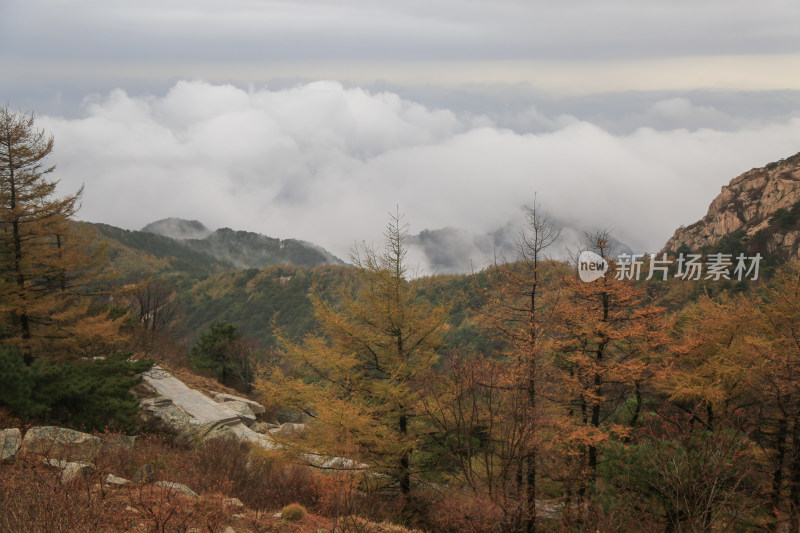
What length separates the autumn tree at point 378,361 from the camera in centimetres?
1107

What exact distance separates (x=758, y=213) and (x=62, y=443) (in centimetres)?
9081

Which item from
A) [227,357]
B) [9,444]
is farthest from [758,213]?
[9,444]

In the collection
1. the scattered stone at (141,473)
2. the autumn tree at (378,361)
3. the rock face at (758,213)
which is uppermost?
the rock face at (758,213)

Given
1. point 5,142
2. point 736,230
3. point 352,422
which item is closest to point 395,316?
point 352,422

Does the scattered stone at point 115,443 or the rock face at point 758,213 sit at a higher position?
the rock face at point 758,213

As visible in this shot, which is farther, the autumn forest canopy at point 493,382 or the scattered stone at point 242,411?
the scattered stone at point 242,411

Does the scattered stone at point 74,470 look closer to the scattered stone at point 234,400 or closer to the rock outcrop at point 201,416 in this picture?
the rock outcrop at point 201,416

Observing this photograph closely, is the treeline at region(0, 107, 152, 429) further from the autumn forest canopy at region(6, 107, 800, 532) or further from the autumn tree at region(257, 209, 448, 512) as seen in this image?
the autumn tree at region(257, 209, 448, 512)

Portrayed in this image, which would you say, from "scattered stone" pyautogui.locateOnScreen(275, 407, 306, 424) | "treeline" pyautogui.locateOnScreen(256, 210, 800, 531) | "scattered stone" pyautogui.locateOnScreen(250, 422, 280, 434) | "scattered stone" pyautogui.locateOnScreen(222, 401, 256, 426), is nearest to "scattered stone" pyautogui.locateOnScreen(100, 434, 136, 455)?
"treeline" pyautogui.locateOnScreen(256, 210, 800, 531)

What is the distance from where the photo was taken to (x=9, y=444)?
882cm

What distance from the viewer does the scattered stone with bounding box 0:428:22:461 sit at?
862cm

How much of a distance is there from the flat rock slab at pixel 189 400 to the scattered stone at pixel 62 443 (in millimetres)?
7014

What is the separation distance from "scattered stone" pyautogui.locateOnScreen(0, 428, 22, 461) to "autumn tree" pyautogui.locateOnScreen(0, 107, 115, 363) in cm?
688

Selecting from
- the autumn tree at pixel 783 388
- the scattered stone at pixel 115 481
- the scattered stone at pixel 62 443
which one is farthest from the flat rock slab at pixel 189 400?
the autumn tree at pixel 783 388
